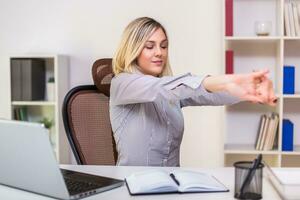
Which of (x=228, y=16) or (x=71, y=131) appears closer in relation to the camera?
(x=71, y=131)

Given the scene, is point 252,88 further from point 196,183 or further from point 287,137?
point 287,137

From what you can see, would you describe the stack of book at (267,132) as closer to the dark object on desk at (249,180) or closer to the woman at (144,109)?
the woman at (144,109)

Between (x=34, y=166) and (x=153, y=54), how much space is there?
2.99 ft

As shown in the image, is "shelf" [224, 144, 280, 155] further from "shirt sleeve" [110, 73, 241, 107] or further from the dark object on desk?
the dark object on desk

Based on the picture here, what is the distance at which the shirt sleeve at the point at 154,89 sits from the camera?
1.51 meters

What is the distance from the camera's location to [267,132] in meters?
3.02

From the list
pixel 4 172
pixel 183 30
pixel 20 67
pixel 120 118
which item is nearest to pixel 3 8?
pixel 20 67

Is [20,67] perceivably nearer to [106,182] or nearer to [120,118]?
[120,118]

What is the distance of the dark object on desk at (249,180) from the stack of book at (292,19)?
1895 millimetres

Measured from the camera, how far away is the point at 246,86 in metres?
1.38

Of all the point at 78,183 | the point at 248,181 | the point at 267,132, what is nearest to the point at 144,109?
the point at 78,183

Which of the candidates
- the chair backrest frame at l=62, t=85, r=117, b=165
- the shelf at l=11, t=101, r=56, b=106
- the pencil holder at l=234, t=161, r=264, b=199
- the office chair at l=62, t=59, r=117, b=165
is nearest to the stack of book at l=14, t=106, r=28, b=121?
the shelf at l=11, t=101, r=56, b=106

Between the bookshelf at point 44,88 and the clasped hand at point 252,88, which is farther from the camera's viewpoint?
the bookshelf at point 44,88

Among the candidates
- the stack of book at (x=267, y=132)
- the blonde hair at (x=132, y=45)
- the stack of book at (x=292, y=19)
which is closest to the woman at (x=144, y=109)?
the blonde hair at (x=132, y=45)
